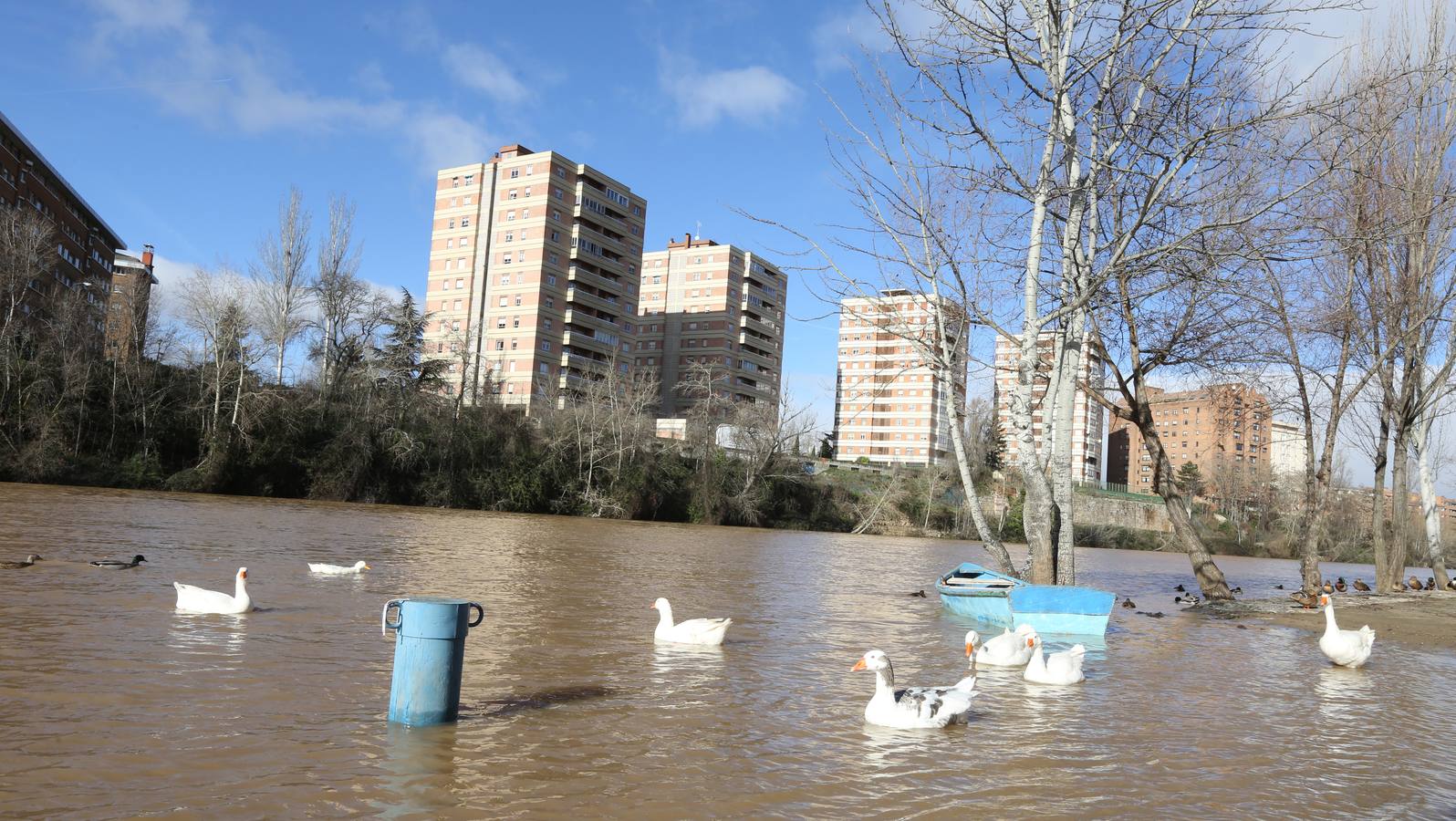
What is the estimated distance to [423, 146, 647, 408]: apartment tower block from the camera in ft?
285

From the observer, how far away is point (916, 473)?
69250mm

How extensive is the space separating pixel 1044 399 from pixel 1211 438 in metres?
13.9

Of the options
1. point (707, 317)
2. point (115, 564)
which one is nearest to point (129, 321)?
point (115, 564)

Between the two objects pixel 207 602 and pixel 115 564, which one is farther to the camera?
pixel 115 564

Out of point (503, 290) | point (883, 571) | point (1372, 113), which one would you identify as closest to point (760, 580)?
point (883, 571)

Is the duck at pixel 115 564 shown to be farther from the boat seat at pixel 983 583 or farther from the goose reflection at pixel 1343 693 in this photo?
the goose reflection at pixel 1343 693

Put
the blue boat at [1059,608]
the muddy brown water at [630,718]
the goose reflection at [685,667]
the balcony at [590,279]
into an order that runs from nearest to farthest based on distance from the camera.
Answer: the muddy brown water at [630,718] → the goose reflection at [685,667] → the blue boat at [1059,608] → the balcony at [590,279]

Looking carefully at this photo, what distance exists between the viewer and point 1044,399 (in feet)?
48.6

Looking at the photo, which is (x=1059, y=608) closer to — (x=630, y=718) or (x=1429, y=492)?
(x=630, y=718)

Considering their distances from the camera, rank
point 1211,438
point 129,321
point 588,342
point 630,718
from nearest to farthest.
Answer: point 630,718 → point 1211,438 → point 129,321 → point 588,342

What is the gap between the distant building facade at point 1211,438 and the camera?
69.7 feet

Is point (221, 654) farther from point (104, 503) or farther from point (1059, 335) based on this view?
point (104, 503)

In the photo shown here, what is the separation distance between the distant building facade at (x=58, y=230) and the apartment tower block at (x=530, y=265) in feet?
89.8

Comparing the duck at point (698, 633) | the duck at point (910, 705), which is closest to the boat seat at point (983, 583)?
the duck at point (698, 633)
